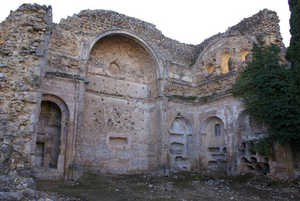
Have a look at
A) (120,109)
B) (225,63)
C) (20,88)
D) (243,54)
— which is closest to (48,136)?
(120,109)

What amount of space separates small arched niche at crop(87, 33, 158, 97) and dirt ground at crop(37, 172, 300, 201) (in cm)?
455

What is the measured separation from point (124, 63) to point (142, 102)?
2218 millimetres

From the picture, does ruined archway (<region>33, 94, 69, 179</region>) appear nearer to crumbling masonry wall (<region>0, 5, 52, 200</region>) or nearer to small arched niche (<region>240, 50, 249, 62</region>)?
crumbling masonry wall (<region>0, 5, 52, 200</region>)

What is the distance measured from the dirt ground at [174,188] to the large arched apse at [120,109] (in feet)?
4.06

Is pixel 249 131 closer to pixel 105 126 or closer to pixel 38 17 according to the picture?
pixel 105 126

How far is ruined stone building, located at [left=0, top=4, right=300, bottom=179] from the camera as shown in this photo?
1141 cm

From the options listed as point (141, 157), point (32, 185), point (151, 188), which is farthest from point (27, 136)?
point (141, 157)

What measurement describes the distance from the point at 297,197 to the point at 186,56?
9667 mm

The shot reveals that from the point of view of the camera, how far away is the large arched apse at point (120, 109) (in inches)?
510

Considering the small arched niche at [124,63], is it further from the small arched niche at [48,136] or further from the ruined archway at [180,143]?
the small arched niche at [48,136]

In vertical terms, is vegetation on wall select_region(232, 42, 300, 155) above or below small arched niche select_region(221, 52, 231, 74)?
below

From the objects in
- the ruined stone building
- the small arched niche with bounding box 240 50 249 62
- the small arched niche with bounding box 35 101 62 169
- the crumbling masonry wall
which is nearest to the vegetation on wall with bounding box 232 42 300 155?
the ruined stone building

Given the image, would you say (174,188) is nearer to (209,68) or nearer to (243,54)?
(243,54)

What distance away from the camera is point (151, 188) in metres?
9.79
